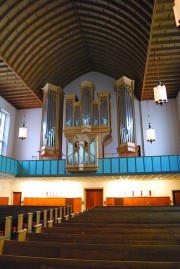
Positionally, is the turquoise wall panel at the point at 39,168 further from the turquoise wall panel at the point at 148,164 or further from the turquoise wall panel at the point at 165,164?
the turquoise wall panel at the point at 165,164

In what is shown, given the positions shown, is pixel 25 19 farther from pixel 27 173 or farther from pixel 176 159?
pixel 176 159

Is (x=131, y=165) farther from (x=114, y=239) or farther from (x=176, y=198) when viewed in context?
(x=114, y=239)

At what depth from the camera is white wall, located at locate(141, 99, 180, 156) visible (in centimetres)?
1417

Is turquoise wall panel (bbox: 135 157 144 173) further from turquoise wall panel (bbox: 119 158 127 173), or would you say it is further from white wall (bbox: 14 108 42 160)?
white wall (bbox: 14 108 42 160)

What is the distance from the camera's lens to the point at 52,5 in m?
10.3

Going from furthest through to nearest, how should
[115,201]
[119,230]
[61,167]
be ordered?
[115,201]
[61,167]
[119,230]

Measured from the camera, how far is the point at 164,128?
573 inches

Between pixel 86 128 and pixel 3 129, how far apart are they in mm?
5623

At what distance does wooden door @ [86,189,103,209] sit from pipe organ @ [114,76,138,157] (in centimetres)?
295

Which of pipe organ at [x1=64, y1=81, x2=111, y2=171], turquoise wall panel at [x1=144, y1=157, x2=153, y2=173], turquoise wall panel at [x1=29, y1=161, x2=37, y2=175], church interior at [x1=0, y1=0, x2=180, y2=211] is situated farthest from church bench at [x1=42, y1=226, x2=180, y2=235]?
turquoise wall panel at [x1=29, y1=161, x2=37, y2=175]

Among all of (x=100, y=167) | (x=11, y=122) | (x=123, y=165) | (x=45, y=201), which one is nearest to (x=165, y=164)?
(x=123, y=165)

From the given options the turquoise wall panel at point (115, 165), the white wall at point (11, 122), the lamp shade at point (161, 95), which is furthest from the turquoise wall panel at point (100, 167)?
the lamp shade at point (161, 95)

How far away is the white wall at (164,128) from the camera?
14.2m

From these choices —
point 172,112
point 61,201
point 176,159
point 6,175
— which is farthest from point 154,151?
point 6,175
